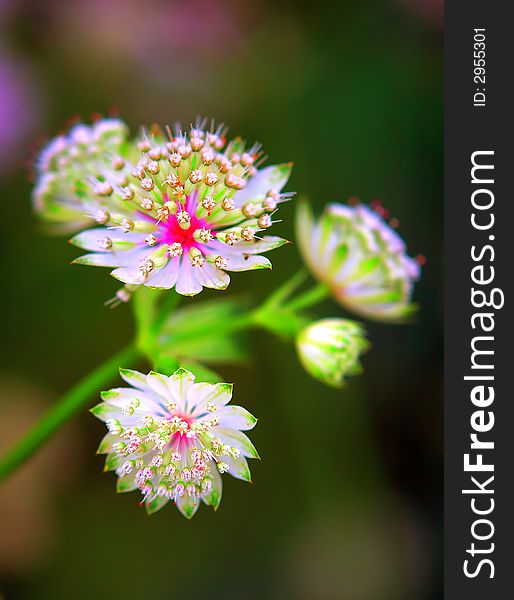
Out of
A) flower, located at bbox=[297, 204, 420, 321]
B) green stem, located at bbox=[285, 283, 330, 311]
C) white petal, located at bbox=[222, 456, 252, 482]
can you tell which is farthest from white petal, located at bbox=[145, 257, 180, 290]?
flower, located at bbox=[297, 204, 420, 321]

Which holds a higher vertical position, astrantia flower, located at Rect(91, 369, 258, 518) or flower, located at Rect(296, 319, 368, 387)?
flower, located at Rect(296, 319, 368, 387)

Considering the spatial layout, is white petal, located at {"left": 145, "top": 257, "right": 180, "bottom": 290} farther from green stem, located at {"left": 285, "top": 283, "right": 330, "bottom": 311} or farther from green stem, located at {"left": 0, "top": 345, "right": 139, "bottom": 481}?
green stem, located at {"left": 285, "top": 283, "right": 330, "bottom": 311}

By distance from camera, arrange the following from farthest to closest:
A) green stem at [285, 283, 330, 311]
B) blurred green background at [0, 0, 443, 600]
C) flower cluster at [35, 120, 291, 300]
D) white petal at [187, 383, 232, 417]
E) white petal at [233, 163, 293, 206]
Result: blurred green background at [0, 0, 443, 600] < green stem at [285, 283, 330, 311] < white petal at [233, 163, 293, 206] < flower cluster at [35, 120, 291, 300] < white petal at [187, 383, 232, 417]

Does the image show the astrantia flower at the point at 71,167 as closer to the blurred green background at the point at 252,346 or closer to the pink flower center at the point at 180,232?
the pink flower center at the point at 180,232

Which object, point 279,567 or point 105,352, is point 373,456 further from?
point 105,352

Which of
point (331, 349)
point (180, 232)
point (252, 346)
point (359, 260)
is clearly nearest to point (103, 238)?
point (180, 232)

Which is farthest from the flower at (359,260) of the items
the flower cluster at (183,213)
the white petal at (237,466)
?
the white petal at (237,466)
